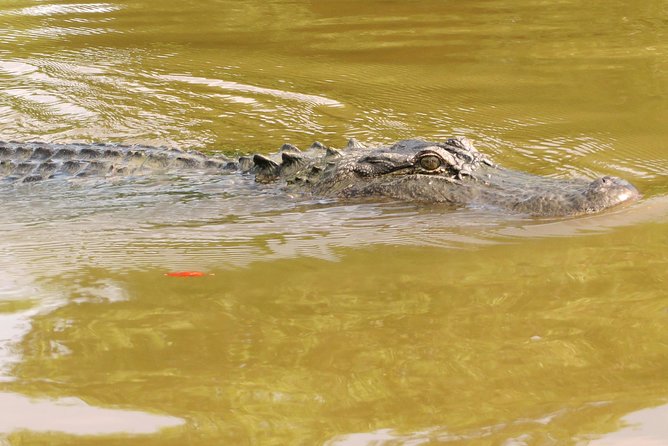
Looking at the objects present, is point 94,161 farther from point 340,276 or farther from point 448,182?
point 340,276

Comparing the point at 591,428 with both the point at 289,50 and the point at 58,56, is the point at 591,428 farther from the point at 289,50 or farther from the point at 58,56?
the point at 58,56

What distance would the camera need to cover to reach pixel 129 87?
10.4 metres

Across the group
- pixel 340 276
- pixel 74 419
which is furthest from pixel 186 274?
pixel 74 419

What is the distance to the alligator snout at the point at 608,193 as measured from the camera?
5637 millimetres

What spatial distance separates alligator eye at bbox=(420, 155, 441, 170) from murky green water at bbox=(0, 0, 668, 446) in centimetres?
39

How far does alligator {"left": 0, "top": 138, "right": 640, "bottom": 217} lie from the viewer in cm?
582

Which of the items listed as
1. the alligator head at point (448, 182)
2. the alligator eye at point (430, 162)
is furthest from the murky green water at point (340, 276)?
the alligator eye at point (430, 162)

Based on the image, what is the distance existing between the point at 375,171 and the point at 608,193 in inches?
66.5

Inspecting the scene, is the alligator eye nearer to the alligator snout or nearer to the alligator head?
the alligator head

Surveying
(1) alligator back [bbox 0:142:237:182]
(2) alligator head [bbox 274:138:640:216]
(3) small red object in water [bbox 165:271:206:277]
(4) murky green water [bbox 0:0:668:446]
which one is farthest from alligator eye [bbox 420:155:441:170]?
(3) small red object in water [bbox 165:271:206:277]

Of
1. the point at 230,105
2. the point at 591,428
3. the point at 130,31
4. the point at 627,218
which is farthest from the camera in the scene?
the point at 130,31

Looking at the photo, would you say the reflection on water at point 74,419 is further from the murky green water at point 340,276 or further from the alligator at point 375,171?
the alligator at point 375,171

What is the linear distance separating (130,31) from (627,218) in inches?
364

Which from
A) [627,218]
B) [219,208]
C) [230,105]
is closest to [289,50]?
[230,105]
